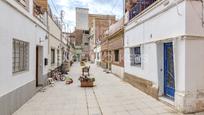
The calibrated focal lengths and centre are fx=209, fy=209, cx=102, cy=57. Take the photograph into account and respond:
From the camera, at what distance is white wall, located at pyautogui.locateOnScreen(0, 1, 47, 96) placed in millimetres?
5347

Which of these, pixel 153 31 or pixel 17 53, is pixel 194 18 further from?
pixel 17 53

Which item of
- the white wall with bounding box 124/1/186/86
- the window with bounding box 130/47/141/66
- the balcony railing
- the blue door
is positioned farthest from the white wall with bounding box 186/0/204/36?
the window with bounding box 130/47/141/66

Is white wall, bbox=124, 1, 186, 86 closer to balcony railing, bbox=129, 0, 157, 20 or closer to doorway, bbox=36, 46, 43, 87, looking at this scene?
balcony railing, bbox=129, 0, 157, 20

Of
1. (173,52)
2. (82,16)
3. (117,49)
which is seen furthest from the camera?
(82,16)

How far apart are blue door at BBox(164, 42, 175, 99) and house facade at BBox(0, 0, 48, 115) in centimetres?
508

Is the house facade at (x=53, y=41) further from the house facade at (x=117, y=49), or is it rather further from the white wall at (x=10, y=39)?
the white wall at (x=10, y=39)

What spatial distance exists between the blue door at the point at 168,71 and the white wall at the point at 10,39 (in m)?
5.11

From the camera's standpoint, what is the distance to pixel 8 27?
5.80 metres

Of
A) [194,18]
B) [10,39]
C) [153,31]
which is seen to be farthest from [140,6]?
[10,39]

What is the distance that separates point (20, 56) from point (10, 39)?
1582 millimetres

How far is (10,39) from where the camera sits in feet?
19.4

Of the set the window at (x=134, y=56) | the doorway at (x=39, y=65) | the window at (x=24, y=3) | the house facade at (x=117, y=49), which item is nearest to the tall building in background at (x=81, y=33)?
the house facade at (x=117, y=49)

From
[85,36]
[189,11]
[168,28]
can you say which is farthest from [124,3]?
[85,36]

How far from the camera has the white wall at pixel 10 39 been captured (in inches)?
211
